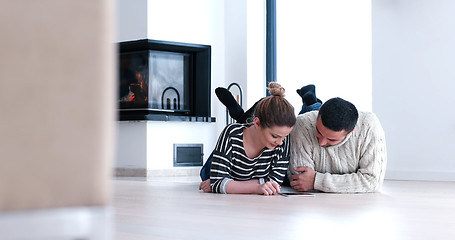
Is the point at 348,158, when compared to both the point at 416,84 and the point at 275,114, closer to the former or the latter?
the point at 275,114

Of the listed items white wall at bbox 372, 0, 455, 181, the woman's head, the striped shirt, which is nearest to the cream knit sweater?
the striped shirt

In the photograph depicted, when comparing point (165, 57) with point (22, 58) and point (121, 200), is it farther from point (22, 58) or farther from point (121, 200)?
point (22, 58)

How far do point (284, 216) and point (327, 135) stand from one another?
106 cm

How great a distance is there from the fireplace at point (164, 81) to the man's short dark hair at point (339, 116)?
3199 mm

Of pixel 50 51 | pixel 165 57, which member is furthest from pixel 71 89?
pixel 165 57

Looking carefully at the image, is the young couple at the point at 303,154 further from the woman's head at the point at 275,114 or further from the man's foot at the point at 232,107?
the man's foot at the point at 232,107

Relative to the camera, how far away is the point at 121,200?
3223 millimetres

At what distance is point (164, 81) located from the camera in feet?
21.1

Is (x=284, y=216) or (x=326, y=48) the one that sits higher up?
(x=326, y=48)

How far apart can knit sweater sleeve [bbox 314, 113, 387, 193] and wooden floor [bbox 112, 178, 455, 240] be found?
0.09 meters

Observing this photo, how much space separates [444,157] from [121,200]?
10.1 feet

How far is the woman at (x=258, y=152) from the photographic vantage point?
3.18 m

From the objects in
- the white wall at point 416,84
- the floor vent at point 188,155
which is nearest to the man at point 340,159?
the white wall at point 416,84

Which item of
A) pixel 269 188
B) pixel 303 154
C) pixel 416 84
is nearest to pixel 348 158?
pixel 303 154
